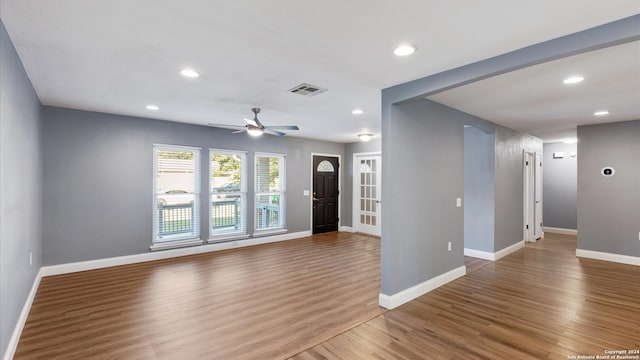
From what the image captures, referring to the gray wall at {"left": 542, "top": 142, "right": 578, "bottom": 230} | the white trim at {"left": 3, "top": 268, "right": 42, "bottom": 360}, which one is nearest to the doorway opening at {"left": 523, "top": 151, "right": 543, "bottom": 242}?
the gray wall at {"left": 542, "top": 142, "right": 578, "bottom": 230}

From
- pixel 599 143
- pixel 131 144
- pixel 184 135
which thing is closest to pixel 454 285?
pixel 599 143

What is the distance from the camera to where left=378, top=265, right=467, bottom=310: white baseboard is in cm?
335

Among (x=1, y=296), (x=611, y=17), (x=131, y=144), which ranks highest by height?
(x=611, y=17)

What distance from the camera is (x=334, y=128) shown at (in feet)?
20.1

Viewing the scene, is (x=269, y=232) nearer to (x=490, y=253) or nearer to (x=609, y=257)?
(x=490, y=253)

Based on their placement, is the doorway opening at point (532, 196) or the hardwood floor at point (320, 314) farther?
the doorway opening at point (532, 196)

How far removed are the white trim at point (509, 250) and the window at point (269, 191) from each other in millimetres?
4534

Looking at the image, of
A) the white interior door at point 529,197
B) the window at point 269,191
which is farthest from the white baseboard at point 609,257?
the window at point 269,191

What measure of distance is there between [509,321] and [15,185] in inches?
190

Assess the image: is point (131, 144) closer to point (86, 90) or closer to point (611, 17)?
point (86, 90)

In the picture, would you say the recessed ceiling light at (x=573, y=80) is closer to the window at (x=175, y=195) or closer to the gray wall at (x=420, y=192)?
the gray wall at (x=420, y=192)

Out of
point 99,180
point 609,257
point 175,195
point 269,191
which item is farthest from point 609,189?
point 99,180

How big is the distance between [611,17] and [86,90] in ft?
16.4

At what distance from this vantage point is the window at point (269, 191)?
6828 mm
